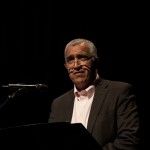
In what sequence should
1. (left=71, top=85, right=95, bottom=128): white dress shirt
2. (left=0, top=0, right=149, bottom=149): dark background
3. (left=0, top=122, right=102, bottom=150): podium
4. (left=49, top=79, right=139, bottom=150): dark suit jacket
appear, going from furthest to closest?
(left=0, top=0, right=149, bottom=149): dark background → (left=71, top=85, right=95, bottom=128): white dress shirt → (left=49, top=79, right=139, bottom=150): dark suit jacket → (left=0, top=122, right=102, bottom=150): podium

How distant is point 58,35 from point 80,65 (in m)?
1.94

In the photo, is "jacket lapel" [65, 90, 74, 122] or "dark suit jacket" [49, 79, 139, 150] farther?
"jacket lapel" [65, 90, 74, 122]

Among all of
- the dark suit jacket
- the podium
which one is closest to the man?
the dark suit jacket

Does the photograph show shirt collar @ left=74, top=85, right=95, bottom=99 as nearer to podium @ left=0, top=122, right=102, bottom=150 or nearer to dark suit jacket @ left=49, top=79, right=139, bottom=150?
dark suit jacket @ left=49, top=79, right=139, bottom=150

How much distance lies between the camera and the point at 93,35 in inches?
185

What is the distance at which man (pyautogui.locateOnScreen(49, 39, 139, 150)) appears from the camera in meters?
2.61

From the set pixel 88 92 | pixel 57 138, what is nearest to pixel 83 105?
pixel 88 92

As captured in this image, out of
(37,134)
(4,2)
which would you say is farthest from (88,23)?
(37,134)

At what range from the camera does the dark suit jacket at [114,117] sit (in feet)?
8.39

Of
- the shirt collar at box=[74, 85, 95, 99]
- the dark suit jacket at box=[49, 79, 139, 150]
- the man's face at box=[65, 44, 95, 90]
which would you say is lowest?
the dark suit jacket at box=[49, 79, 139, 150]

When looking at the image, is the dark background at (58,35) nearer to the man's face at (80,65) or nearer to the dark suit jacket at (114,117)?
the man's face at (80,65)

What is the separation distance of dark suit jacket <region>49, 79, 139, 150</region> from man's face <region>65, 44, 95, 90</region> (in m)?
0.14

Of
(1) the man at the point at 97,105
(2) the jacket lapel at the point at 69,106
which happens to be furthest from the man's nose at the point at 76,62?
(2) the jacket lapel at the point at 69,106

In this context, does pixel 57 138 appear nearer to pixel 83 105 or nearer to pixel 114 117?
pixel 114 117
